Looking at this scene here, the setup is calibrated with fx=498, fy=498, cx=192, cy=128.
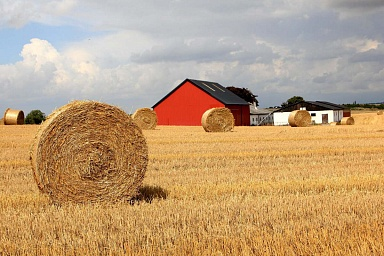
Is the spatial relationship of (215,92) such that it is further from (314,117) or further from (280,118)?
(314,117)

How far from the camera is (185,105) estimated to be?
4956cm

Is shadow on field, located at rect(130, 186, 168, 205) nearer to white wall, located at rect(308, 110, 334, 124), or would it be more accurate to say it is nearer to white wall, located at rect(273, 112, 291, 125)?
white wall, located at rect(273, 112, 291, 125)

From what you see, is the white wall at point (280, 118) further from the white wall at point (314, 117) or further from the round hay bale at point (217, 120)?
the round hay bale at point (217, 120)

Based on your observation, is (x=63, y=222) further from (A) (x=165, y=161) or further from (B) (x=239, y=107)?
(B) (x=239, y=107)

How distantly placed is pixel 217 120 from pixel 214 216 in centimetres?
2232

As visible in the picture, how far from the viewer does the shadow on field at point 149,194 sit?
841cm

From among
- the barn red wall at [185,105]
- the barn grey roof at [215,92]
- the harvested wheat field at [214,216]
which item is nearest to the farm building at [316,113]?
the barn grey roof at [215,92]

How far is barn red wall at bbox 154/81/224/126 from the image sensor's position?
48125mm

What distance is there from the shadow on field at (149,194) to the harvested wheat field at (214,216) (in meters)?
0.02

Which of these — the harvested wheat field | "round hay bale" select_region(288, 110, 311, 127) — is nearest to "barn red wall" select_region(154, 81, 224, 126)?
"round hay bale" select_region(288, 110, 311, 127)

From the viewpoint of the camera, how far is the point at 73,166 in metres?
8.45

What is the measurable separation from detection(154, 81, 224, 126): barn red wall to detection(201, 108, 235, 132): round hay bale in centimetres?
1770

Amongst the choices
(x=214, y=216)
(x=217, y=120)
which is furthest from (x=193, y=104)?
(x=214, y=216)

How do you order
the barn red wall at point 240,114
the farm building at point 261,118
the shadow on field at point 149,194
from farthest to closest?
the farm building at point 261,118
the barn red wall at point 240,114
the shadow on field at point 149,194
